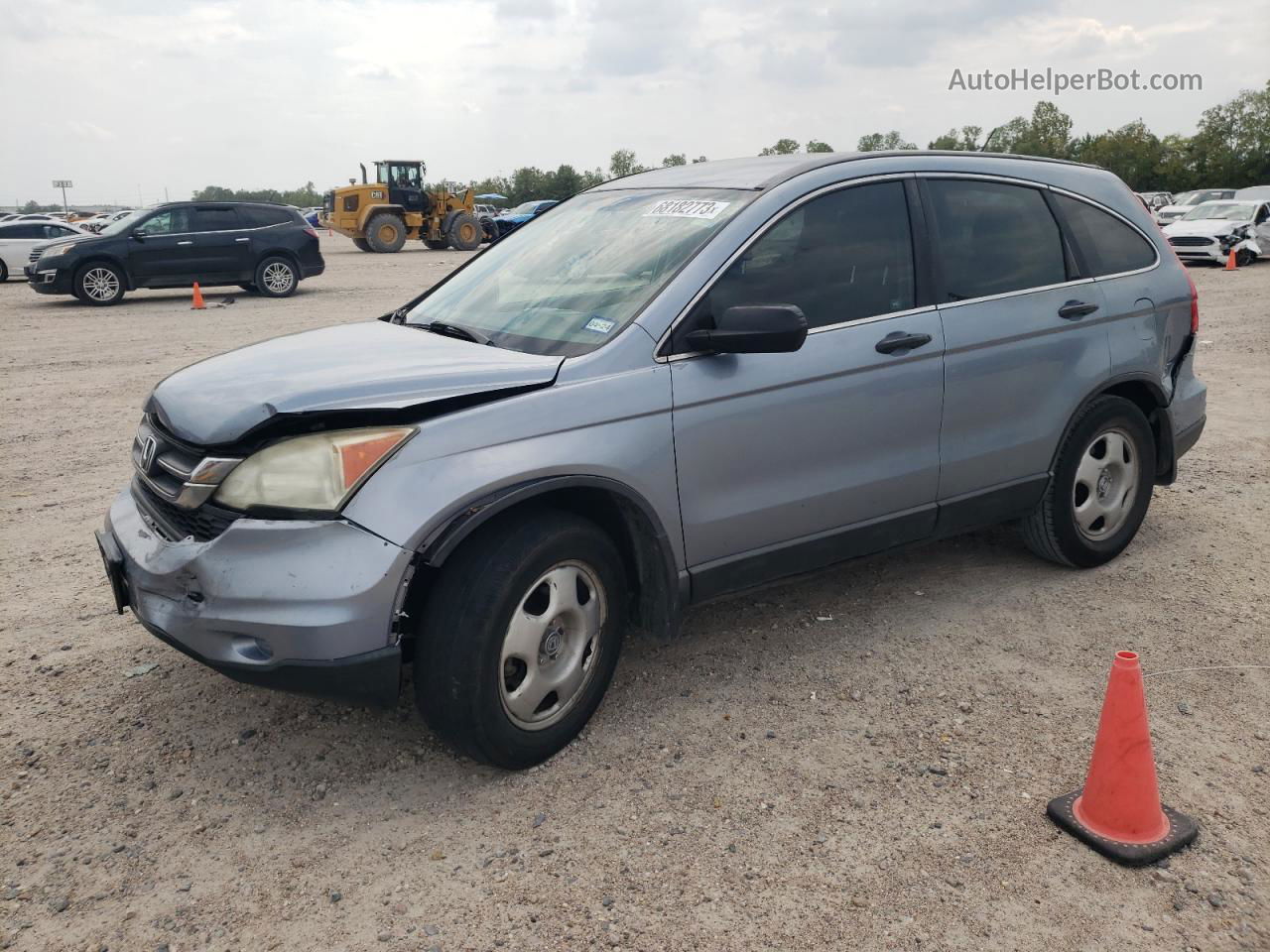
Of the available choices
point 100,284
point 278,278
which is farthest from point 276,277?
point 100,284

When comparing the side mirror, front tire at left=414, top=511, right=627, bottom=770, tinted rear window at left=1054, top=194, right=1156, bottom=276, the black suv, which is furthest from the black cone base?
the black suv

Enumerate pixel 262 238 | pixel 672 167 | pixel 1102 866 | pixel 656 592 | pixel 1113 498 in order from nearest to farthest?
pixel 1102 866
pixel 656 592
pixel 672 167
pixel 1113 498
pixel 262 238

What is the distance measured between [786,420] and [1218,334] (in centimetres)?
1171

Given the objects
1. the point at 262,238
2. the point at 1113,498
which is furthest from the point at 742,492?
the point at 262,238

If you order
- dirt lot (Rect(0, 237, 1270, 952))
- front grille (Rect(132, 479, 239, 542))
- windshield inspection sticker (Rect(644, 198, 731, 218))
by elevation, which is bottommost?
dirt lot (Rect(0, 237, 1270, 952))

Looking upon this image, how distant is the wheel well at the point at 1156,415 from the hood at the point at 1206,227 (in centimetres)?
2191

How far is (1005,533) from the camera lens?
5402mm

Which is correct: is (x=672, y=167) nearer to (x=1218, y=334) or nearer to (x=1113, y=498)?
(x=1113, y=498)

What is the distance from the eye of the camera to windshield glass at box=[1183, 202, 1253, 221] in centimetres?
2492

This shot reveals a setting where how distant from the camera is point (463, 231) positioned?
3225 cm

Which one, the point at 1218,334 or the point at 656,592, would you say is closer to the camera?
the point at 656,592

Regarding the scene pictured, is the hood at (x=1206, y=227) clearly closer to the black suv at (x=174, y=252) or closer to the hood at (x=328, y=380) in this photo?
the black suv at (x=174, y=252)

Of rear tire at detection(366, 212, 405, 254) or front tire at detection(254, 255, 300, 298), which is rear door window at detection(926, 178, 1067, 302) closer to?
front tire at detection(254, 255, 300, 298)

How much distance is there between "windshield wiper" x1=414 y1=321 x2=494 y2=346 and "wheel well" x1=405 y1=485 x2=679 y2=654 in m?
0.67
